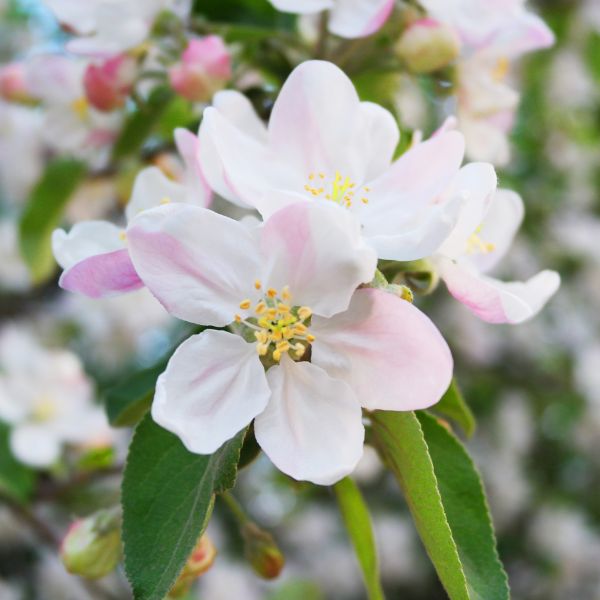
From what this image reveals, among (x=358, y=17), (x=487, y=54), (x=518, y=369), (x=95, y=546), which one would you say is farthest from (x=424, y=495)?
(x=518, y=369)

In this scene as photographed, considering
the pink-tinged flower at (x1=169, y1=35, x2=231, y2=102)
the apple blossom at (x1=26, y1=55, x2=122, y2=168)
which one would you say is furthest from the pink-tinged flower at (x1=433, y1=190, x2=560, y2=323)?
the apple blossom at (x1=26, y1=55, x2=122, y2=168)

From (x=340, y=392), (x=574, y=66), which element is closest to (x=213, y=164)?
(x=340, y=392)

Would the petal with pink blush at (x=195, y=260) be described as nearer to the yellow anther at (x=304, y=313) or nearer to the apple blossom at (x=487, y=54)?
the yellow anther at (x=304, y=313)

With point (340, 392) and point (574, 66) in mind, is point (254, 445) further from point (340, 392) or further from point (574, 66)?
point (574, 66)

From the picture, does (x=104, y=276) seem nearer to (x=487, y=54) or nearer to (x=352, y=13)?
(x=352, y=13)

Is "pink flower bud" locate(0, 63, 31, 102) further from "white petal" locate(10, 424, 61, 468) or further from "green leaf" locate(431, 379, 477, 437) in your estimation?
"green leaf" locate(431, 379, 477, 437)
